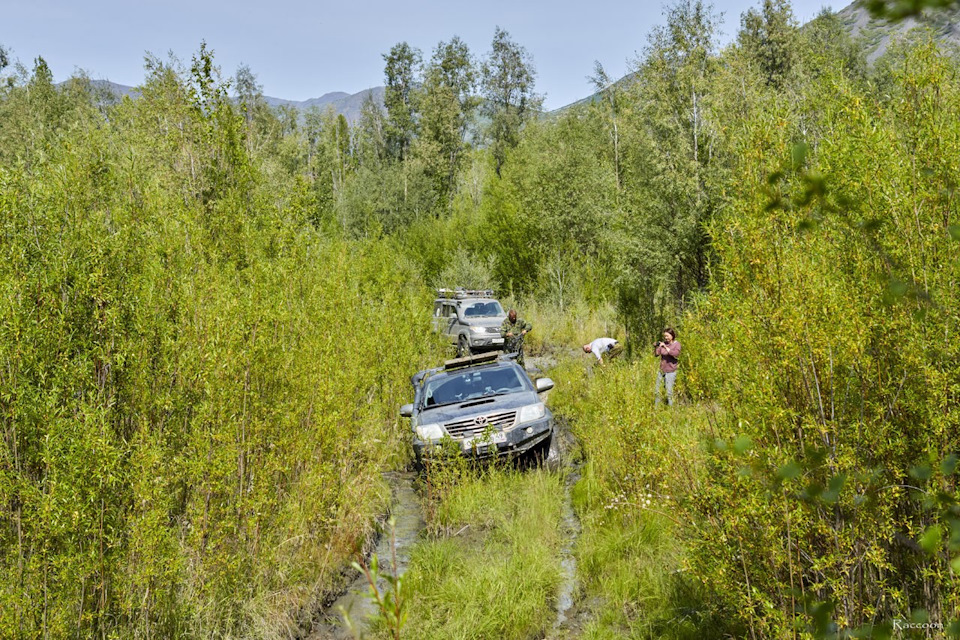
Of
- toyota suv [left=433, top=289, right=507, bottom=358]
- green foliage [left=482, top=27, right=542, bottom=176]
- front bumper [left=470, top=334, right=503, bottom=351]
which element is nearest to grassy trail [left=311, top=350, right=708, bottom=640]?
front bumper [left=470, top=334, right=503, bottom=351]

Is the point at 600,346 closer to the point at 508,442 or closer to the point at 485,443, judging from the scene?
the point at 508,442

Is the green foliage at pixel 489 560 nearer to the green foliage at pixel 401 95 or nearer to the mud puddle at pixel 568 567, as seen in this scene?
the mud puddle at pixel 568 567

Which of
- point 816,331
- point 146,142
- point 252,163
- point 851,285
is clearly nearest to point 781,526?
point 816,331

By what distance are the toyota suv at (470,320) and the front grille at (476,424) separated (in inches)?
371

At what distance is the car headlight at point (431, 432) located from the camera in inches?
298

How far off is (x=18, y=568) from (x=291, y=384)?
266 centimetres

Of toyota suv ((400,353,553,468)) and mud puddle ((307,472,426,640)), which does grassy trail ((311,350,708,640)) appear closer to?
mud puddle ((307,472,426,640))

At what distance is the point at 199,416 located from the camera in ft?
14.9

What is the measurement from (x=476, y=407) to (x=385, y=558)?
2261 millimetres

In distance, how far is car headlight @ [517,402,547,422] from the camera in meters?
7.67

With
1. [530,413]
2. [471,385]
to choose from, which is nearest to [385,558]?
[530,413]

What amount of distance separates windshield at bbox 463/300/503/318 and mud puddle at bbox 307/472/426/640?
33.2 ft

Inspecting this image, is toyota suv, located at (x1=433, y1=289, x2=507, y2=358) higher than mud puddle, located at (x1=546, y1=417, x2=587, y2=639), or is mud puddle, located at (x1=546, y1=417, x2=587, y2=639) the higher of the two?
toyota suv, located at (x1=433, y1=289, x2=507, y2=358)

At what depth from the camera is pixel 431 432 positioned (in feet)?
24.9
